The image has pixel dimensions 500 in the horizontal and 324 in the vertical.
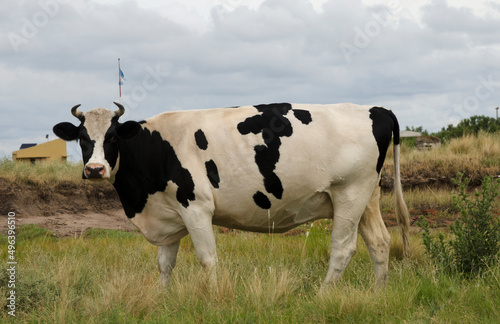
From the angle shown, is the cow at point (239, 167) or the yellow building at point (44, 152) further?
the yellow building at point (44, 152)

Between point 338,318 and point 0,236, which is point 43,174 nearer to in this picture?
point 0,236

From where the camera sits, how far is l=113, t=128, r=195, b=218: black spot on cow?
6.55m

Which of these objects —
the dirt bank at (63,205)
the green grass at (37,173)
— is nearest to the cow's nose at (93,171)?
the dirt bank at (63,205)

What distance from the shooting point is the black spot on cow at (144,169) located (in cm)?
655

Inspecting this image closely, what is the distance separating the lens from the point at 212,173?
6520 millimetres

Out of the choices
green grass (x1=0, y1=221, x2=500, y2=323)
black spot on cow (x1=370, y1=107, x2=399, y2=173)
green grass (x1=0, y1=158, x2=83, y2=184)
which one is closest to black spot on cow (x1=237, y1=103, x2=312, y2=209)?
black spot on cow (x1=370, y1=107, x2=399, y2=173)

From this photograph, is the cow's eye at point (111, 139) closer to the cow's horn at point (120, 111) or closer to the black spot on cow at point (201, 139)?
the cow's horn at point (120, 111)

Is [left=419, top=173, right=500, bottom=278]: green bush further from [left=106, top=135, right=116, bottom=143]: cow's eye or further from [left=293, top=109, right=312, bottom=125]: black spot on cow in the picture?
[left=106, top=135, right=116, bottom=143]: cow's eye

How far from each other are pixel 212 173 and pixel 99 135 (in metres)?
1.38

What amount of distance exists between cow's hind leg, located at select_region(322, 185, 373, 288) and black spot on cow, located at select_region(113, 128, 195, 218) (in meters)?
1.90

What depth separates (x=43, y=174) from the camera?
17.9 metres

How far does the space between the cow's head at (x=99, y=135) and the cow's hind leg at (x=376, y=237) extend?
3.15 meters

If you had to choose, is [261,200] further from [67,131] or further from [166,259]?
[67,131]

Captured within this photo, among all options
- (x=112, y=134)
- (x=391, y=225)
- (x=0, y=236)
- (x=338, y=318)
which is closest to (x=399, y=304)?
(x=338, y=318)
